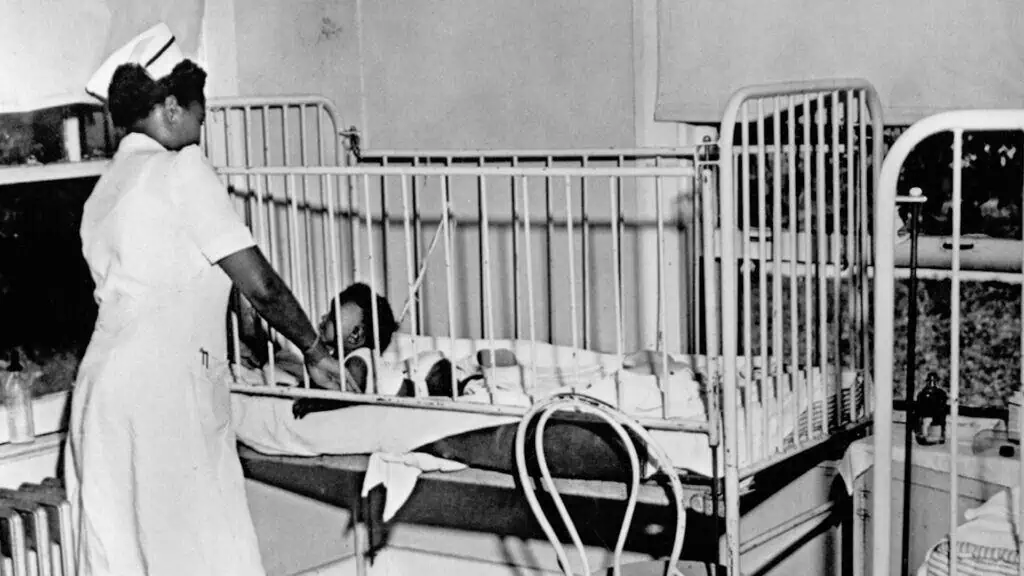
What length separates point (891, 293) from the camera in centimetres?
209

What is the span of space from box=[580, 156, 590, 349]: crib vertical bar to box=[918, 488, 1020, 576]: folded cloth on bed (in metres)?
1.50

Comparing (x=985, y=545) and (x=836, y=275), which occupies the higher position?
(x=836, y=275)

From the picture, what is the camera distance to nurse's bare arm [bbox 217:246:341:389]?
2816mm

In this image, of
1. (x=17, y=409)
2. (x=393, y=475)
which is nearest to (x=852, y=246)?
(x=393, y=475)

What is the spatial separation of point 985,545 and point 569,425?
0.95m

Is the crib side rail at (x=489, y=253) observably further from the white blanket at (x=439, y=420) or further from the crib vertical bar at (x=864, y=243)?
the crib vertical bar at (x=864, y=243)

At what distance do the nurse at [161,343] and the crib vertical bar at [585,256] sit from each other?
3.36ft

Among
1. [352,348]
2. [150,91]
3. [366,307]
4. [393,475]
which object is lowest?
[393,475]

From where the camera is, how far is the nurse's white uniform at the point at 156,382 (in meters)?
2.80

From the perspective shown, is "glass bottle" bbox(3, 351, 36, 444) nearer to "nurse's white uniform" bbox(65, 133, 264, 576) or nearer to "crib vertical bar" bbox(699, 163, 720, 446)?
"nurse's white uniform" bbox(65, 133, 264, 576)

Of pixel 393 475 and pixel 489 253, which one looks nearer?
pixel 393 475

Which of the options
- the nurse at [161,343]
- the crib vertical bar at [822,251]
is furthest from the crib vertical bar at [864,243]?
the nurse at [161,343]

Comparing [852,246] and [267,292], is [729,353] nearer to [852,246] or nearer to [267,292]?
[852,246]

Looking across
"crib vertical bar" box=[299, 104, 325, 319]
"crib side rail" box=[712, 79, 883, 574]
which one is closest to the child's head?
"crib vertical bar" box=[299, 104, 325, 319]
